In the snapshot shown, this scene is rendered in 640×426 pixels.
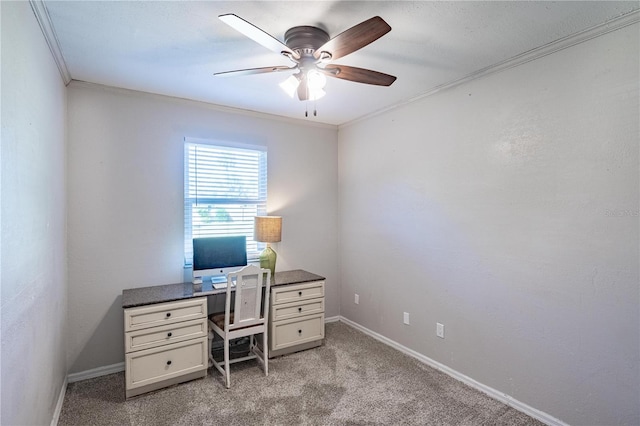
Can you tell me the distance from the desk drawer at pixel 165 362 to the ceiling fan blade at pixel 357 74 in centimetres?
226

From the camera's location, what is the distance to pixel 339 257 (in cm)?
419

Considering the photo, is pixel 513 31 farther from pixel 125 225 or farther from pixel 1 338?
pixel 125 225

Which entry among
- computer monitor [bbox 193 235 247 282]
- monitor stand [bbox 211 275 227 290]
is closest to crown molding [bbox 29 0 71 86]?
computer monitor [bbox 193 235 247 282]

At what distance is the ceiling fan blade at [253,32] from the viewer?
1.46 meters

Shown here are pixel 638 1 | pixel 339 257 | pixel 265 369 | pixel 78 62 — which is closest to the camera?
pixel 638 1

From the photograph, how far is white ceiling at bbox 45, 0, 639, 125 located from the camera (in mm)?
1749

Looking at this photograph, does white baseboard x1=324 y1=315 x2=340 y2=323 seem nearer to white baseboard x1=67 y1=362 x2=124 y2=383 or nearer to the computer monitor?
the computer monitor

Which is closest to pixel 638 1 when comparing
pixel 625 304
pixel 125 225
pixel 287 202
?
pixel 625 304

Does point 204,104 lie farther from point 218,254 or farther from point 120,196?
point 218,254

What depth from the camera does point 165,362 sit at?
2.55 metres

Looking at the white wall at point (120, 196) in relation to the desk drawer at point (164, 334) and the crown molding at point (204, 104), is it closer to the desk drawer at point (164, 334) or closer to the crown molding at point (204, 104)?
the crown molding at point (204, 104)

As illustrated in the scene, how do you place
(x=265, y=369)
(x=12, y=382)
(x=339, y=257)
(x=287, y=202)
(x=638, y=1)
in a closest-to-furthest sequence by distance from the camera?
(x=12, y=382) → (x=638, y=1) → (x=265, y=369) → (x=287, y=202) → (x=339, y=257)

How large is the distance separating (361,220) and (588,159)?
2.20m

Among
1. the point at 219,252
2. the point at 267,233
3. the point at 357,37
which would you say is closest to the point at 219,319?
the point at 219,252
